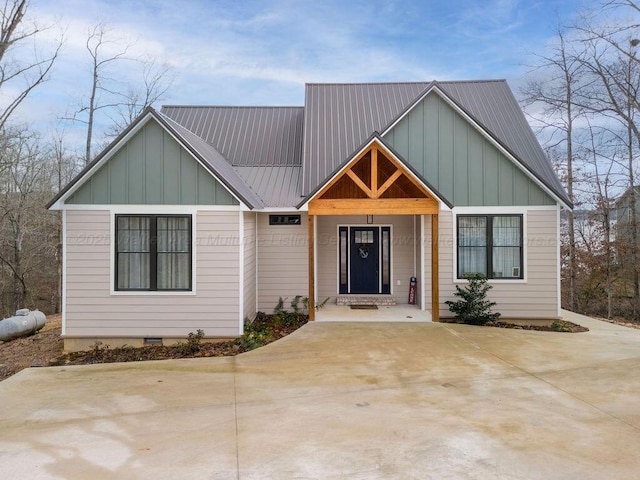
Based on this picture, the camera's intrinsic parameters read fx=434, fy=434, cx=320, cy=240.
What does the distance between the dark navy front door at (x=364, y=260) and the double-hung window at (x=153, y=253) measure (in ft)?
16.6

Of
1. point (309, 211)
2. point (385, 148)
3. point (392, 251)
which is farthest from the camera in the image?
point (392, 251)

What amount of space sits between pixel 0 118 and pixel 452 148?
1546 cm

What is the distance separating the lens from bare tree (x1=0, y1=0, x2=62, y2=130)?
37.9 ft

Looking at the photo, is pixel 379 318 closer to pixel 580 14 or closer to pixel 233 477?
pixel 233 477

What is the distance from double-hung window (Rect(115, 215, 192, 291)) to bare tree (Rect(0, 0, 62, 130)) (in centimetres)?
719

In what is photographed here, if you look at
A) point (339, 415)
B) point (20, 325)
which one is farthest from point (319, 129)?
point (20, 325)

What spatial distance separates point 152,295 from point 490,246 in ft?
25.2

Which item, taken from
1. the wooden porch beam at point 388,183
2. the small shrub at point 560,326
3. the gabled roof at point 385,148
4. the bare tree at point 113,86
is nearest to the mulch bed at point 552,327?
the small shrub at point 560,326

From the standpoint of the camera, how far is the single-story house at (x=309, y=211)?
8.58 metres

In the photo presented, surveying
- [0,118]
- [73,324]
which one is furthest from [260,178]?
[0,118]

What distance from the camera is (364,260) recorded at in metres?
12.2

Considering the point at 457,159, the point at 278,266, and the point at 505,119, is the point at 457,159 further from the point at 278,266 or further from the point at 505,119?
the point at 278,266

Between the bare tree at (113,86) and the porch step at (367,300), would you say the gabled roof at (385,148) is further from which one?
the bare tree at (113,86)

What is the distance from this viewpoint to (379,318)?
10281 mm
